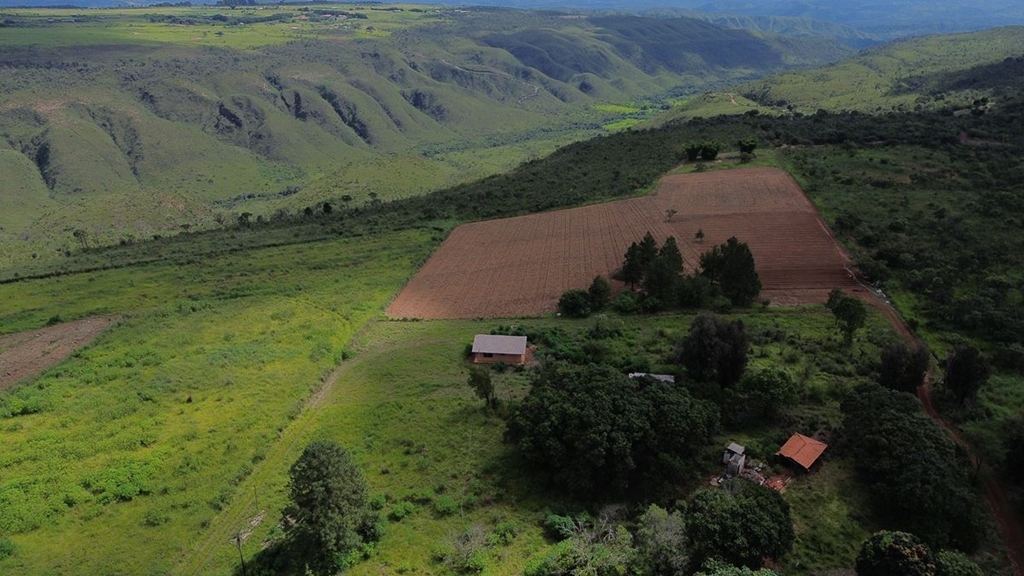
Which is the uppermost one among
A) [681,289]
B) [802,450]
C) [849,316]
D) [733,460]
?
[849,316]

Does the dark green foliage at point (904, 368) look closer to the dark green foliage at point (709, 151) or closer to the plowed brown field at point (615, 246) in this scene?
the plowed brown field at point (615, 246)

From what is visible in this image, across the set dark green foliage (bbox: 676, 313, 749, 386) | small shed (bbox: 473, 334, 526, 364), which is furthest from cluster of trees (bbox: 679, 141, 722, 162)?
small shed (bbox: 473, 334, 526, 364)

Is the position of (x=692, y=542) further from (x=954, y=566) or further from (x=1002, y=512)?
(x=1002, y=512)

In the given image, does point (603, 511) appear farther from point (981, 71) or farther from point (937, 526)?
point (981, 71)

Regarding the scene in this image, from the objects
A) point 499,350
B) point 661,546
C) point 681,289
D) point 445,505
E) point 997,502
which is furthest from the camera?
point 681,289

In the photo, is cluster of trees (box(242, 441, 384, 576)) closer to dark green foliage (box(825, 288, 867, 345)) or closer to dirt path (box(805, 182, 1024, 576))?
dirt path (box(805, 182, 1024, 576))

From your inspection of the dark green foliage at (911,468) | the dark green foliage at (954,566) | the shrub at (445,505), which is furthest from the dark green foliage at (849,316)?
the shrub at (445,505)

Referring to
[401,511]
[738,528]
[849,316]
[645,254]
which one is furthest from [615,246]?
[738,528]
